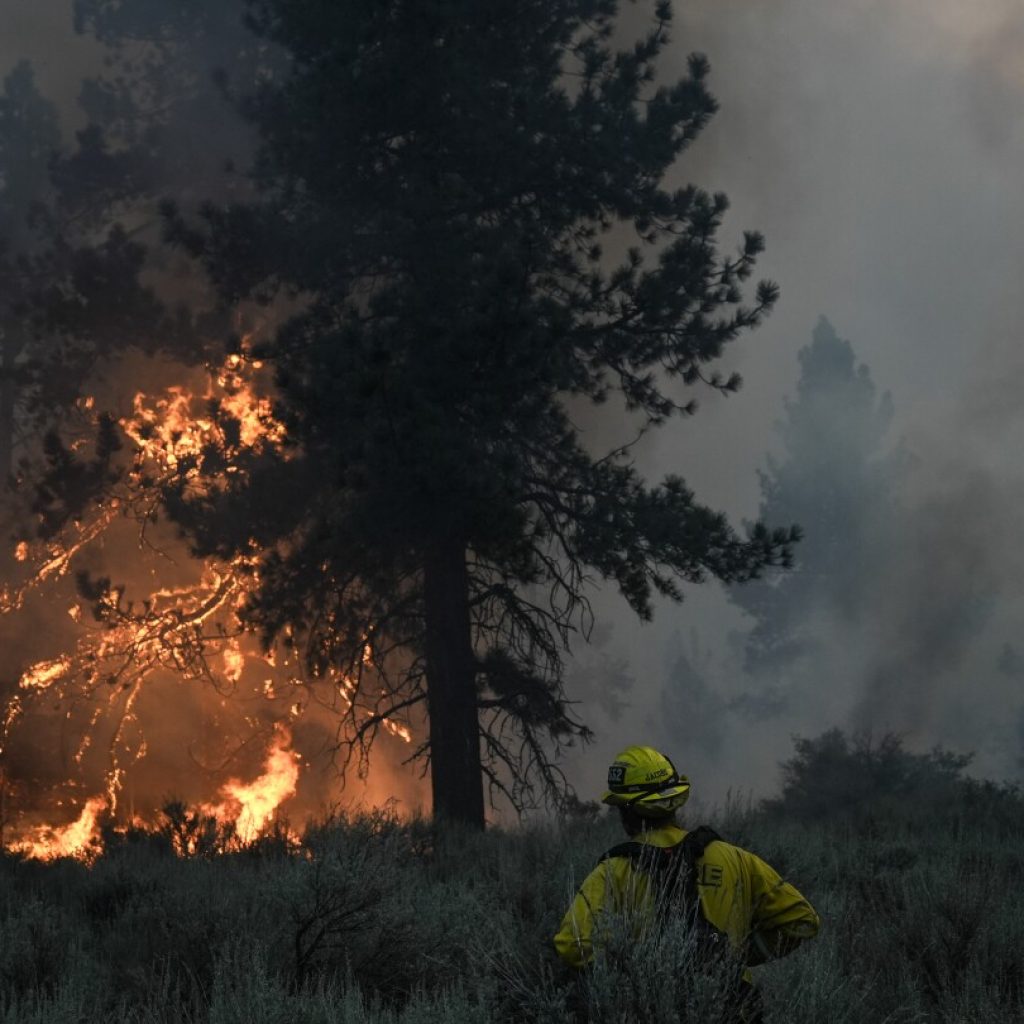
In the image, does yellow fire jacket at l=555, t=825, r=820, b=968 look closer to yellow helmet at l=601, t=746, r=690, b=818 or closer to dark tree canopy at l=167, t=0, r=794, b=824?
yellow helmet at l=601, t=746, r=690, b=818

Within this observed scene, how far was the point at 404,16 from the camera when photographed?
12.5 meters

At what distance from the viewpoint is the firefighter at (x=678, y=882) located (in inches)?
Result: 154

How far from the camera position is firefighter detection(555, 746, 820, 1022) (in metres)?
3.92

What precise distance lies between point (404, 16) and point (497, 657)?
663 centimetres

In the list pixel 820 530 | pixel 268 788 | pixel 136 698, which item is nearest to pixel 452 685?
pixel 268 788

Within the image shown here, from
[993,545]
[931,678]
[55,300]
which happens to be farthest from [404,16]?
[993,545]

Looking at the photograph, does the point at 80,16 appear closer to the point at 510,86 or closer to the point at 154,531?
the point at 154,531

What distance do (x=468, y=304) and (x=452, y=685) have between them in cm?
381

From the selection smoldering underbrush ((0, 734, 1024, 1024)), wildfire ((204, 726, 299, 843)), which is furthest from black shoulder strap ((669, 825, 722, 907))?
wildfire ((204, 726, 299, 843))

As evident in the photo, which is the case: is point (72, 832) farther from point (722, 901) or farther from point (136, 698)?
point (722, 901)

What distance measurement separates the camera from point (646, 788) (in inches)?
156

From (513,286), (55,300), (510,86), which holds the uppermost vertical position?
(55,300)

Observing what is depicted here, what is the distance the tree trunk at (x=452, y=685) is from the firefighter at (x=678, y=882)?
8590 millimetres

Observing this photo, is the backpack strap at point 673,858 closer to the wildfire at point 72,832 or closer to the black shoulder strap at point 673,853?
the black shoulder strap at point 673,853
